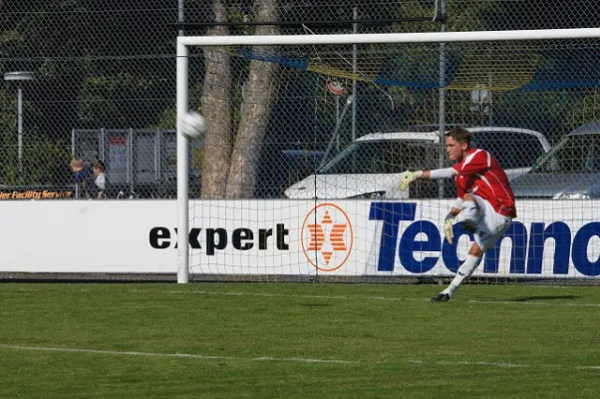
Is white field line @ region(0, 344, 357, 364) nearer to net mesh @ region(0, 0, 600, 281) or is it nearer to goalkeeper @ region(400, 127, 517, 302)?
goalkeeper @ region(400, 127, 517, 302)

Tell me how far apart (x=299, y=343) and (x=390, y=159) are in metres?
8.50

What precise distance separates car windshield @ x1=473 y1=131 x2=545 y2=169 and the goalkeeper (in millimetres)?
3729

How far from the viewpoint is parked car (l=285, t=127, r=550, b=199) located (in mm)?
19797

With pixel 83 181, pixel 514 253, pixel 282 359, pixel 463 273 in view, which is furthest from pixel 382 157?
pixel 282 359

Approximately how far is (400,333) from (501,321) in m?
1.50

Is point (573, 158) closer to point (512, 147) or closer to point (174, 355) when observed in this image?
point (512, 147)

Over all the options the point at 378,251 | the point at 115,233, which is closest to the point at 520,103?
the point at 378,251

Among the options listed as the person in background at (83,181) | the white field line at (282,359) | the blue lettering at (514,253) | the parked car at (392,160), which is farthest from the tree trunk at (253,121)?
the white field line at (282,359)

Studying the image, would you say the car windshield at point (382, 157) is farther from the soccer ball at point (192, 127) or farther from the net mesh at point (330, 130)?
the soccer ball at point (192, 127)

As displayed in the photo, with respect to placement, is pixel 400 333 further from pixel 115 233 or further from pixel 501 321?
pixel 115 233

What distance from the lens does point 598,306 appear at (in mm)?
15531

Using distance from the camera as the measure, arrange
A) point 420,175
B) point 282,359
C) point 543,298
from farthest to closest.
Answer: point 543,298 < point 420,175 < point 282,359

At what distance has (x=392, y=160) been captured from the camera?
20203 mm

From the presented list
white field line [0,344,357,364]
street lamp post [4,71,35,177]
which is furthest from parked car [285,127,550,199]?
white field line [0,344,357,364]
